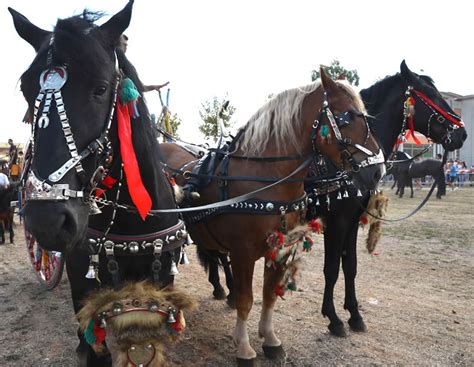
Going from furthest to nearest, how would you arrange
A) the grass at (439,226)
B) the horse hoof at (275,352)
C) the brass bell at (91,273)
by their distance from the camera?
1. the grass at (439,226)
2. the horse hoof at (275,352)
3. the brass bell at (91,273)

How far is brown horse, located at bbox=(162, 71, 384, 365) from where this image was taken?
2.94 m

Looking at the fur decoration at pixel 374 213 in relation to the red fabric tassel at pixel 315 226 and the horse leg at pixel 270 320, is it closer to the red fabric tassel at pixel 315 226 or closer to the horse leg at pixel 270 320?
the red fabric tassel at pixel 315 226

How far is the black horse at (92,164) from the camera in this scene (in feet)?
4.77

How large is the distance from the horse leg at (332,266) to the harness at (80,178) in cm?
213

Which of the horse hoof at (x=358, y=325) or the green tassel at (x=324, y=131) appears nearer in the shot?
the green tassel at (x=324, y=131)

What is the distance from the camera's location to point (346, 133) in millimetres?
2916

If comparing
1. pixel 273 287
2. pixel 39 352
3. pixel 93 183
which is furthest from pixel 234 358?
pixel 93 183

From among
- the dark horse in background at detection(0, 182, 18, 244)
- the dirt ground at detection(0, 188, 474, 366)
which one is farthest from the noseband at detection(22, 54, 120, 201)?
the dark horse in background at detection(0, 182, 18, 244)

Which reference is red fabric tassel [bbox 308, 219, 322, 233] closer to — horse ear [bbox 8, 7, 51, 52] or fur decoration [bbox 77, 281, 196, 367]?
fur decoration [bbox 77, 281, 196, 367]

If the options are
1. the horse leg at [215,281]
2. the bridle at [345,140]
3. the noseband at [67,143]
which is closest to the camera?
the noseband at [67,143]

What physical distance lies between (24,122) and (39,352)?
1.94 metres

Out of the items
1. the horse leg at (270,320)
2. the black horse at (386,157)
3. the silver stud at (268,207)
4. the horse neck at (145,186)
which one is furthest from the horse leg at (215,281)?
the horse neck at (145,186)

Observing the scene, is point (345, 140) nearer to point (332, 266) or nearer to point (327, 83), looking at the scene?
point (327, 83)

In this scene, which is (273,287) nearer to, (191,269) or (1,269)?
(191,269)
